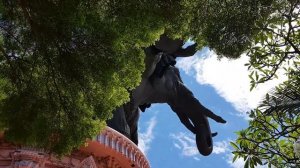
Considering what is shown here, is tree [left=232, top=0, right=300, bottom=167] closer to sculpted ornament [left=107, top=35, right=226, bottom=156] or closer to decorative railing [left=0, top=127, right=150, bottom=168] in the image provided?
decorative railing [left=0, top=127, right=150, bottom=168]

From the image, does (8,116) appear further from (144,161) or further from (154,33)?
(144,161)

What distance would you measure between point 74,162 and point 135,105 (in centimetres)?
563

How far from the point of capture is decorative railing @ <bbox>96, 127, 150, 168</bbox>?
40.0ft

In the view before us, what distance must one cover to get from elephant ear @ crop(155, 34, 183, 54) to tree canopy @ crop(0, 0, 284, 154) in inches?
333

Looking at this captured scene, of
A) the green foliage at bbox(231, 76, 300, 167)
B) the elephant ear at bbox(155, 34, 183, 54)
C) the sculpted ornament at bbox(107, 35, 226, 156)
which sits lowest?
Result: the green foliage at bbox(231, 76, 300, 167)

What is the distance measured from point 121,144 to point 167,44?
16.2 feet

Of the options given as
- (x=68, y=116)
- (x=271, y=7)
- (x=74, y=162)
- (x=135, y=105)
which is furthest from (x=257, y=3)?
(x=135, y=105)

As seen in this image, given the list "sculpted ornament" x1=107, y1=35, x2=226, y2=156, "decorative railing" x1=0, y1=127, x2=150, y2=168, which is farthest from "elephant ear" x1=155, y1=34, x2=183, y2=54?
"decorative railing" x1=0, y1=127, x2=150, y2=168

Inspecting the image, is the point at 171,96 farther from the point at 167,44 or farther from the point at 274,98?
the point at 274,98

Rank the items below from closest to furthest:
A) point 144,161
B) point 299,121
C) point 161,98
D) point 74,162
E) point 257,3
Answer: point 257,3 → point 299,121 → point 74,162 → point 144,161 → point 161,98

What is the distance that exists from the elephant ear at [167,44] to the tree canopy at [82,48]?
8466 mm

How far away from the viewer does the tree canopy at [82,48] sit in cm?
677

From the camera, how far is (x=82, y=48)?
279 inches

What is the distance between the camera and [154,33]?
730 cm
